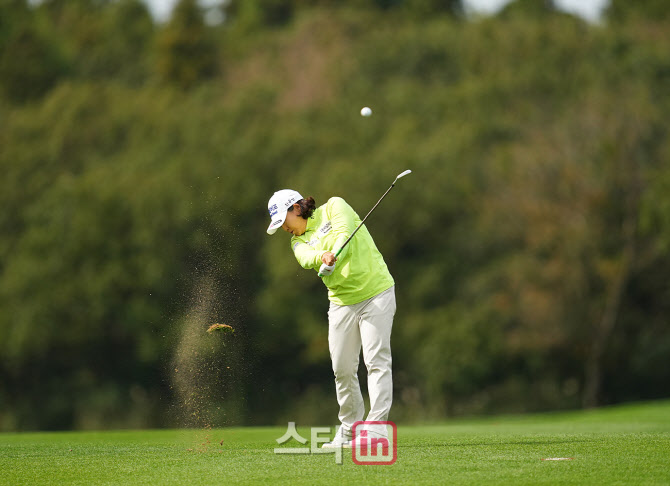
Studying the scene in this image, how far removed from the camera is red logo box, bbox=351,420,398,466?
21.2ft

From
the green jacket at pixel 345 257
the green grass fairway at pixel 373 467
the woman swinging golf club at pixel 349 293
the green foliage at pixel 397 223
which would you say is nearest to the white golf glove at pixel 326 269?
the woman swinging golf club at pixel 349 293

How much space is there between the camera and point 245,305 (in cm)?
3259

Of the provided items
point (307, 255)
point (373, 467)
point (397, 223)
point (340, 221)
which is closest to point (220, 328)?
point (307, 255)

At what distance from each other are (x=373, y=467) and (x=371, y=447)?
2.90 ft

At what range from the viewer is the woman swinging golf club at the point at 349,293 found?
290 inches

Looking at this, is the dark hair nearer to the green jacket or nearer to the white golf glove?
the green jacket

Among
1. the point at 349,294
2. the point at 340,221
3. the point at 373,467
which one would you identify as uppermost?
the point at 340,221

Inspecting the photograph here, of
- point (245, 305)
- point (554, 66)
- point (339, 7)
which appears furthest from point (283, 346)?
point (339, 7)

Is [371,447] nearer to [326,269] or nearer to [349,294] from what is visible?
[349,294]

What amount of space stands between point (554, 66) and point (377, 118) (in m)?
7.30

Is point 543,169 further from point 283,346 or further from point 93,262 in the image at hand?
point 93,262

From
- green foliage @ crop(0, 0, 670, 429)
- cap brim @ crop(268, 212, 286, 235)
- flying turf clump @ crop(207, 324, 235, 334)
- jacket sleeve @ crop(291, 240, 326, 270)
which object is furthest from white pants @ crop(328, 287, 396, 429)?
green foliage @ crop(0, 0, 670, 429)

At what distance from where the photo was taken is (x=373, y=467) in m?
6.16

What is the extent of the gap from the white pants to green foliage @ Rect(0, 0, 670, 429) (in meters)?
18.4
